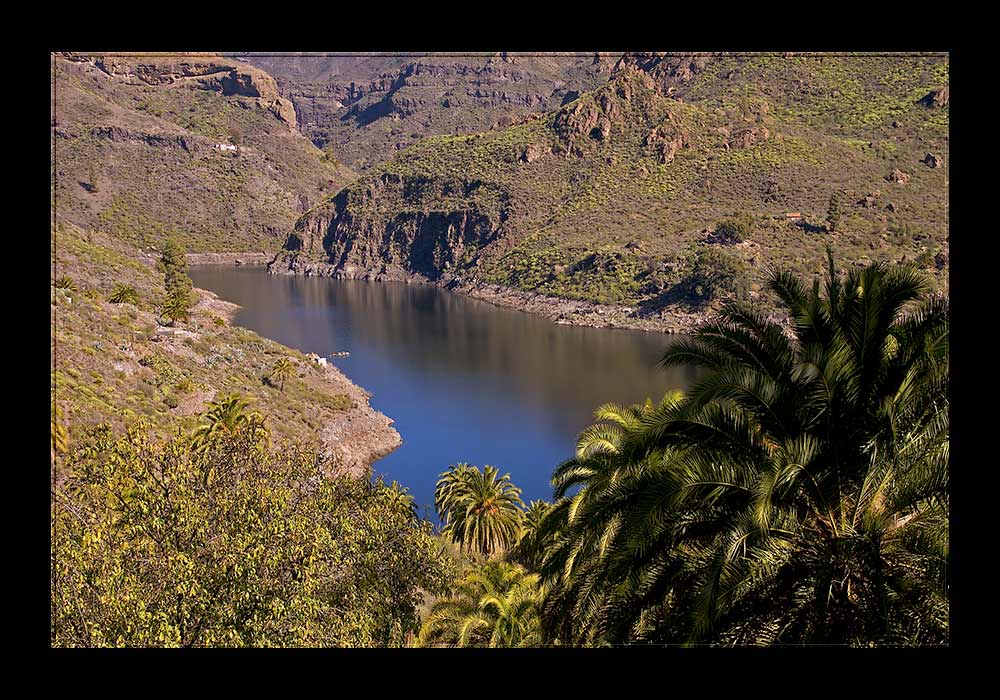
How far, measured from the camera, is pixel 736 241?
87.2m

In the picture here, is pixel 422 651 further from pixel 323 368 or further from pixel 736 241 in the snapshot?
pixel 736 241

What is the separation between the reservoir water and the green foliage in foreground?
1490 centimetres

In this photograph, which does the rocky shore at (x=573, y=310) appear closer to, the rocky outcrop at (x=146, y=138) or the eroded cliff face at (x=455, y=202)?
the eroded cliff face at (x=455, y=202)

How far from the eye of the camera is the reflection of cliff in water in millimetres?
56062

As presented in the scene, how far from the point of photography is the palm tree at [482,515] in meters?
25.1

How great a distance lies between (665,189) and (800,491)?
→ 348 ft

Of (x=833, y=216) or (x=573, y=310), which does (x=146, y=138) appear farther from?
(x=833, y=216)

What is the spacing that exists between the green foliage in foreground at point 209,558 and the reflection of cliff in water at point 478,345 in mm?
36625

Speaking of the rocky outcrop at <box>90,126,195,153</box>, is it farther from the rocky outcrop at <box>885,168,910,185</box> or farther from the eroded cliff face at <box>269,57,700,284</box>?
the rocky outcrop at <box>885,168,910,185</box>

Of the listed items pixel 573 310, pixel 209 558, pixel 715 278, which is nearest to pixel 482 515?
pixel 209 558

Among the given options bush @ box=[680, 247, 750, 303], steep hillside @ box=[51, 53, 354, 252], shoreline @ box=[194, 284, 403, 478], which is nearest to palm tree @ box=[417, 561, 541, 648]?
shoreline @ box=[194, 284, 403, 478]

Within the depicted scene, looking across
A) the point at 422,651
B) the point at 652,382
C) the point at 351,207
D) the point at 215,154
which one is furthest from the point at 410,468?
the point at 215,154
